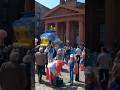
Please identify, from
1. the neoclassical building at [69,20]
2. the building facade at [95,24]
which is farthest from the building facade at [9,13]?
the neoclassical building at [69,20]

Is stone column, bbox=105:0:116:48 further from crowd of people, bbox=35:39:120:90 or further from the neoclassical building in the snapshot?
the neoclassical building

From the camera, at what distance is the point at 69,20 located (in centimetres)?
5866

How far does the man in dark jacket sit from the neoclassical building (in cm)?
4240

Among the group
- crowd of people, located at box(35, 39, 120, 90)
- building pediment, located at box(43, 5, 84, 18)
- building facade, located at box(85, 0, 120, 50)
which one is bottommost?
crowd of people, located at box(35, 39, 120, 90)

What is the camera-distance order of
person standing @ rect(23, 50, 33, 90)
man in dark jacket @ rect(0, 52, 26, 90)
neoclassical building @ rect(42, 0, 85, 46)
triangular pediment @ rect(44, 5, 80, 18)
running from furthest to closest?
triangular pediment @ rect(44, 5, 80, 18) → neoclassical building @ rect(42, 0, 85, 46) → person standing @ rect(23, 50, 33, 90) → man in dark jacket @ rect(0, 52, 26, 90)

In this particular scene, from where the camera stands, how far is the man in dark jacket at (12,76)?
36.5ft

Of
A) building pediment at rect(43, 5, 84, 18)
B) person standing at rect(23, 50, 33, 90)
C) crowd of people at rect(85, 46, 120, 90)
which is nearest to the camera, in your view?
crowd of people at rect(85, 46, 120, 90)

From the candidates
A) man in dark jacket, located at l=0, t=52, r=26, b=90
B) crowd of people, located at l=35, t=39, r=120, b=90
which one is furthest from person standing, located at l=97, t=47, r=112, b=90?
man in dark jacket, located at l=0, t=52, r=26, b=90

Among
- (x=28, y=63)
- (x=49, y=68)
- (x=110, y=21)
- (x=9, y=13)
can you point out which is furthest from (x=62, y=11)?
(x=28, y=63)

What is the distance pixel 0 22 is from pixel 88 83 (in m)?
8.35

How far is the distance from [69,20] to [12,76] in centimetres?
4762

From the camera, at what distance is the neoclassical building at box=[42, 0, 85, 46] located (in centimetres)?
5619

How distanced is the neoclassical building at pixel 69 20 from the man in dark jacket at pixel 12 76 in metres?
42.4

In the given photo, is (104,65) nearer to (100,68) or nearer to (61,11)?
(100,68)
